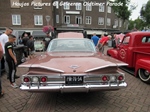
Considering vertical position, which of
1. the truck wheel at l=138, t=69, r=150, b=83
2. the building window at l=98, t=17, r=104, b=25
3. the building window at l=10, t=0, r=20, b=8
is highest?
the building window at l=10, t=0, r=20, b=8

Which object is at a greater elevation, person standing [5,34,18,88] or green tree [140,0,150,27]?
green tree [140,0,150,27]

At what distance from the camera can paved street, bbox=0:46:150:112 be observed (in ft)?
10.1

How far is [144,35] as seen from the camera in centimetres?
563

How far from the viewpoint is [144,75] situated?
489 centimetres

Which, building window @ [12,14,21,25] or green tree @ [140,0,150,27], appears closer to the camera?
building window @ [12,14,21,25]

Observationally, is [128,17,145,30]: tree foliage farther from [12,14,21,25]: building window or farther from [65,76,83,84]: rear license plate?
[65,76,83,84]: rear license plate

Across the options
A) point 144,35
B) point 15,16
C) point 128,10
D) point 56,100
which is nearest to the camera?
point 56,100

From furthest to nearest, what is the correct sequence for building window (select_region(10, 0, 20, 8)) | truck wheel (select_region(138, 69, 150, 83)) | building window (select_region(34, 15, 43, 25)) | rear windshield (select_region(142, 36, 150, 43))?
building window (select_region(34, 15, 43, 25)) → building window (select_region(10, 0, 20, 8)) → rear windshield (select_region(142, 36, 150, 43)) → truck wheel (select_region(138, 69, 150, 83))

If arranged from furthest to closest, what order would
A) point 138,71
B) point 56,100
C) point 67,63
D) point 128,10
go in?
point 128,10
point 138,71
point 56,100
point 67,63

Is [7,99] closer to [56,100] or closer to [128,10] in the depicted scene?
[56,100]

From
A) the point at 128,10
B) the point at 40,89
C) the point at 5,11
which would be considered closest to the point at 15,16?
the point at 5,11

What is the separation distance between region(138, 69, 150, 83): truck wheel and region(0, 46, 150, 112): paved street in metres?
0.66

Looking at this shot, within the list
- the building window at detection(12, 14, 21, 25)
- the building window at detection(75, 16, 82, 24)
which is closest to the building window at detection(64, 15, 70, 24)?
the building window at detection(75, 16, 82, 24)

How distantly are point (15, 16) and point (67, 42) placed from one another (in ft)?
79.5
